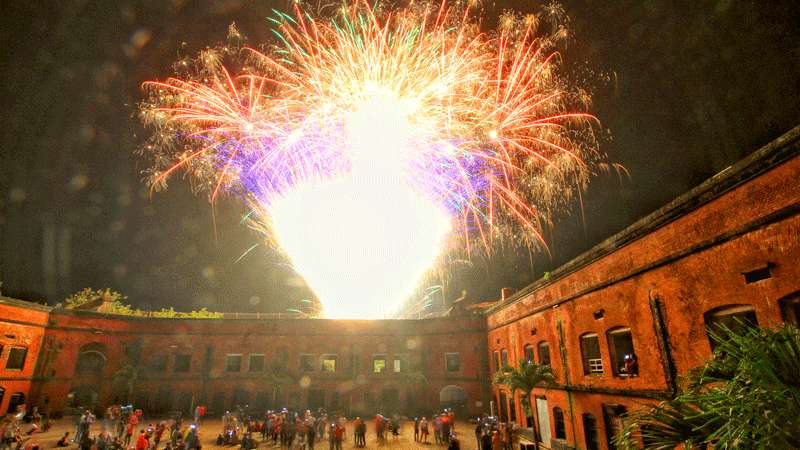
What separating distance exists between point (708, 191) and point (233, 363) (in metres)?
32.0

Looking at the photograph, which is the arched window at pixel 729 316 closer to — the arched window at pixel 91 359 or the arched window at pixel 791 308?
the arched window at pixel 791 308

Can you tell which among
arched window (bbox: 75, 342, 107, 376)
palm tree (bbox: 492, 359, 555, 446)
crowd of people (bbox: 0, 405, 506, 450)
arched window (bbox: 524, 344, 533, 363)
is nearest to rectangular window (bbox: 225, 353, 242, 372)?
crowd of people (bbox: 0, 405, 506, 450)

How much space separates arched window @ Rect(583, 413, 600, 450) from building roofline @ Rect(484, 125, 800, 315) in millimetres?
5819

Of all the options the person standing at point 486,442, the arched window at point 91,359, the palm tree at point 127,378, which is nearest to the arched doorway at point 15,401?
the arched window at point 91,359

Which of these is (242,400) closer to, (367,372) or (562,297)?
(367,372)

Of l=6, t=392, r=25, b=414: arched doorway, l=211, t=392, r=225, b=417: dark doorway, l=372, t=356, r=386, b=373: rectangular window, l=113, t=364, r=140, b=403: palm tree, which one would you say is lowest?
l=211, t=392, r=225, b=417: dark doorway

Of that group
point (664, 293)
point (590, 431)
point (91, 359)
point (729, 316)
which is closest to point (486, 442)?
point (590, 431)

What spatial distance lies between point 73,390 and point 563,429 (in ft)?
102

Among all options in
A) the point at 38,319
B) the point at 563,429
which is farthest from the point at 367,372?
the point at 38,319

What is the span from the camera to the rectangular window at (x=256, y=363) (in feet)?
104

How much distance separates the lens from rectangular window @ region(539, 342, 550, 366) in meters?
19.2

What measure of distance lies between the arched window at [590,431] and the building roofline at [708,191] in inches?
229

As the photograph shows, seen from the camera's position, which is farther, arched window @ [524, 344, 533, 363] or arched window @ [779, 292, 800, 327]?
arched window @ [524, 344, 533, 363]

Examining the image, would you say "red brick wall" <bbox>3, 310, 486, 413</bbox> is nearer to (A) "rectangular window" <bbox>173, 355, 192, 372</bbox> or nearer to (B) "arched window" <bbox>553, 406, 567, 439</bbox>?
(A) "rectangular window" <bbox>173, 355, 192, 372</bbox>
